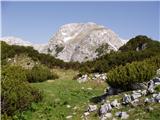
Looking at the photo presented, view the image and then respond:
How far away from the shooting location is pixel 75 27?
103 m

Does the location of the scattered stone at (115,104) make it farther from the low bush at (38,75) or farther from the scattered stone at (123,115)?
the low bush at (38,75)

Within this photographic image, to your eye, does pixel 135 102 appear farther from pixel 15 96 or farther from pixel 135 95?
pixel 15 96

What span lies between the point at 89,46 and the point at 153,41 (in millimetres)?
42122

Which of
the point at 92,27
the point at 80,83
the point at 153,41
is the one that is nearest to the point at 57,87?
the point at 80,83

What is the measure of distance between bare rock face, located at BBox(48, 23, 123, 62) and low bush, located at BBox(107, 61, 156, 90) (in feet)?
167

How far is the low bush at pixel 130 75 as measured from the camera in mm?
16594

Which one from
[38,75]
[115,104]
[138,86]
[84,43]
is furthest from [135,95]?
[84,43]

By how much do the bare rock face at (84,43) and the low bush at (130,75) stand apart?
167 ft

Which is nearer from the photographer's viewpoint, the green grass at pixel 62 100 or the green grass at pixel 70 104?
the green grass at pixel 70 104

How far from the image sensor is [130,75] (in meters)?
16.7

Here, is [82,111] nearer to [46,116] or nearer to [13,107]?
[46,116]

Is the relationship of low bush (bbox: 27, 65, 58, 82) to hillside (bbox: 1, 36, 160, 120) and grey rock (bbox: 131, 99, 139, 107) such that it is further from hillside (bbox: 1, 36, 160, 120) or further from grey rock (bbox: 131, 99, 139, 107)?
grey rock (bbox: 131, 99, 139, 107)

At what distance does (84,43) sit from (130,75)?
6421 cm

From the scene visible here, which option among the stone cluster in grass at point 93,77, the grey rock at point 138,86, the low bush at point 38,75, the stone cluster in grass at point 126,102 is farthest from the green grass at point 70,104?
the low bush at point 38,75
